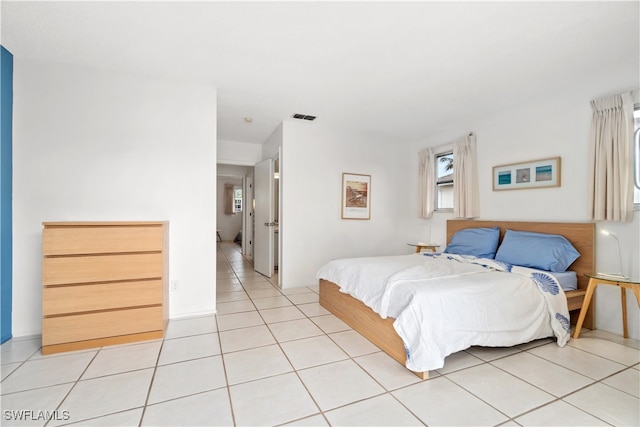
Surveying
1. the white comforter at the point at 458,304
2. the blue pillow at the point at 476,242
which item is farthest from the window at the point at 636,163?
the blue pillow at the point at 476,242

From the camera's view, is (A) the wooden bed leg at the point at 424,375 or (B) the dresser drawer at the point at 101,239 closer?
(A) the wooden bed leg at the point at 424,375

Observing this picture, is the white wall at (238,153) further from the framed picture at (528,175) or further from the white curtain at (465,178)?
the framed picture at (528,175)

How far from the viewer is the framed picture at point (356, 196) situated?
180 inches

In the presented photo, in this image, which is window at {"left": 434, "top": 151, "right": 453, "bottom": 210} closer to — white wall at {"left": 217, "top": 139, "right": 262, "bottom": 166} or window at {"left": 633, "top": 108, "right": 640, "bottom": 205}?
window at {"left": 633, "top": 108, "right": 640, "bottom": 205}

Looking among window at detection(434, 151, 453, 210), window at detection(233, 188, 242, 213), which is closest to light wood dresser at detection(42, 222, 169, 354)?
window at detection(434, 151, 453, 210)

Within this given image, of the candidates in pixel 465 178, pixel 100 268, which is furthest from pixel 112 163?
pixel 465 178

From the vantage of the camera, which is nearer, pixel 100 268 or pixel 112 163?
pixel 100 268

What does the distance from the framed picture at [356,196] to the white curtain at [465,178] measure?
134 cm

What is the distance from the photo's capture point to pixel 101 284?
2301 mm

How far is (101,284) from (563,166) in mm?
4602

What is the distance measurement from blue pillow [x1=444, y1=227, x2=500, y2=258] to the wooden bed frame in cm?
25

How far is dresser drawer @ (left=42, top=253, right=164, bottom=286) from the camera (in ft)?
7.18

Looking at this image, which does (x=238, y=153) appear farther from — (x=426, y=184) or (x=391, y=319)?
(x=391, y=319)

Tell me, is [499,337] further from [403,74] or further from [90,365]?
[90,365]
